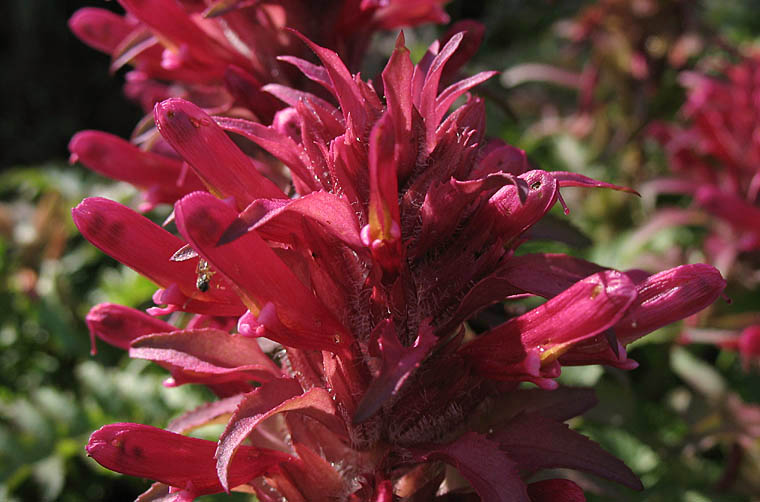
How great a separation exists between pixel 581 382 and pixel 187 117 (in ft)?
2.75

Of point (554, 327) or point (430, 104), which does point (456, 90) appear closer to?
point (430, 104)

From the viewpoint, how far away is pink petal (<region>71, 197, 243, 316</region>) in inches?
29.2

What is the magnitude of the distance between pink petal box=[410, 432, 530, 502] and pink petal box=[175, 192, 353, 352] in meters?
0.15

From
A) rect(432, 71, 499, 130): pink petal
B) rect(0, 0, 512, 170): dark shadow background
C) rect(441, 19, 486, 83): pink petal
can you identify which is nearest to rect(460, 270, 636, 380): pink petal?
rect(432, 71, 499, 130): pink petal

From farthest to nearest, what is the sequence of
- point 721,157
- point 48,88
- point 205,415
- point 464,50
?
1. point 48,88
2. point 721,157
3. point 464,50
4. point 205,415

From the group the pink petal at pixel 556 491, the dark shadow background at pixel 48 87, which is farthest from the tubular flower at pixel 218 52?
the dark shadow background at pixel 48 87

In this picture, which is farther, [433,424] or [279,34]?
[279,34]

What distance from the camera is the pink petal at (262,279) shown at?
0.64m

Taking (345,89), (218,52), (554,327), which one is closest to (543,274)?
(554,327)

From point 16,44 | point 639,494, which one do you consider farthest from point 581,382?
point 16,44

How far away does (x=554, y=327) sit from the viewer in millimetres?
681

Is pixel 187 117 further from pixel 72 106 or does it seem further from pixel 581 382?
pixel 72 106

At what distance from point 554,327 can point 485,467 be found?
147 mm

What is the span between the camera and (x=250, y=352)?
835 mm
